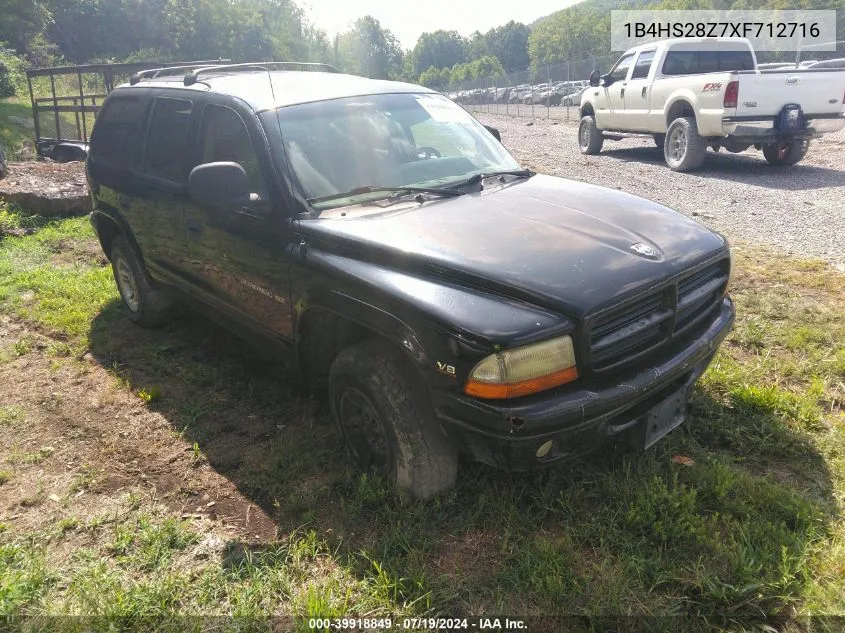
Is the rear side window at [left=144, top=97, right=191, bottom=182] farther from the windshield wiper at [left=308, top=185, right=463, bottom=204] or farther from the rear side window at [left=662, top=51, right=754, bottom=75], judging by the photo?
the rear side window at [left=662, top=51, right=754, bottom=75]

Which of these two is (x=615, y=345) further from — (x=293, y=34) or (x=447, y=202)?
(x=293, y=34)

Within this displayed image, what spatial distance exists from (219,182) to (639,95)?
10.0 m

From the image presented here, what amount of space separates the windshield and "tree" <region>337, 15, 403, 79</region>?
10891 cm

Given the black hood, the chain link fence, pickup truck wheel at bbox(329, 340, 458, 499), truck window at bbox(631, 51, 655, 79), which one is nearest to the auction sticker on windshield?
the black hood

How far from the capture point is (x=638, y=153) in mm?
12828

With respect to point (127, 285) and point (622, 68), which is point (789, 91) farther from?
point (127, 285)

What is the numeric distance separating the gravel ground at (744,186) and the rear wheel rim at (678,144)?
28 centimetres

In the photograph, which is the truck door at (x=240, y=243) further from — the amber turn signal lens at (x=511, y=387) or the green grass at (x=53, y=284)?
the green grass at (x=53, y=284)

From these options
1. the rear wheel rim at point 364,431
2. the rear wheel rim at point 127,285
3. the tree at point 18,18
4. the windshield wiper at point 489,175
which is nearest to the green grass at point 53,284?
the rear wheel rim at point 127,285

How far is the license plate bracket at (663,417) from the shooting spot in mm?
2688

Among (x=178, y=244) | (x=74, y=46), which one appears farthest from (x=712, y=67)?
(x=74, y=46)

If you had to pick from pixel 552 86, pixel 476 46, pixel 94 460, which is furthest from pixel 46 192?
pixel 476 46

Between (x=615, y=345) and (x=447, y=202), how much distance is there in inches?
47.2

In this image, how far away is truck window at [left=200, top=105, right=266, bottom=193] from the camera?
3.36m
